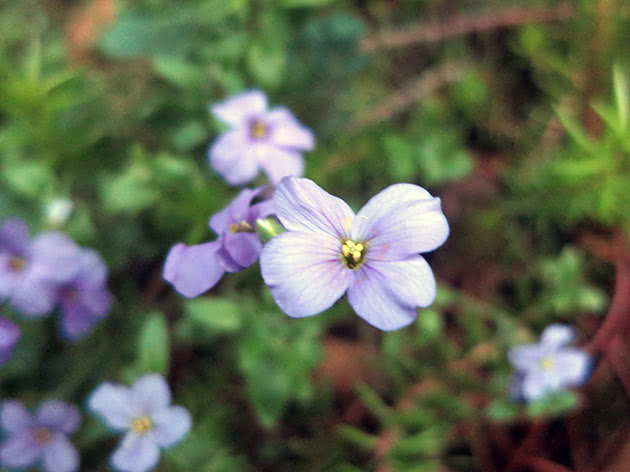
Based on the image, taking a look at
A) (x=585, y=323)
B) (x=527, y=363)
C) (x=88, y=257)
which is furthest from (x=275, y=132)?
(x=585, y=323)

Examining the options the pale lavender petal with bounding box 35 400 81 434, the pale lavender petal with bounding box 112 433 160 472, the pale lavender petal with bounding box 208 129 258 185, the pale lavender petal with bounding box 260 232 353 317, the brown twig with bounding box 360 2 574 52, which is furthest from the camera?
the brown twig with bounding box 360 2 574 52

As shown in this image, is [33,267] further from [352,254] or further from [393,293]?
[393,293]

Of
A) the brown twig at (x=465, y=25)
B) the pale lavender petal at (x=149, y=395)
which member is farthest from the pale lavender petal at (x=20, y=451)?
the brown twig at (x=465, y=25)

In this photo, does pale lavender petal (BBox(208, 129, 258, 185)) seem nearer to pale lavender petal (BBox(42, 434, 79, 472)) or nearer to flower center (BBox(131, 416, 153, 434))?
flower center (BBox(131, 416, 153, 434))

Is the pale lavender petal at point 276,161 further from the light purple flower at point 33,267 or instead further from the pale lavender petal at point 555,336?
the pale lavender petal at point 555,336

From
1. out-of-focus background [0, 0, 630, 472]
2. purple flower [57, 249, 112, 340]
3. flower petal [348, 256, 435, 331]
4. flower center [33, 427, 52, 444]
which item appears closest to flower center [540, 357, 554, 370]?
out-of-focus background [0, 0, 630, 472]

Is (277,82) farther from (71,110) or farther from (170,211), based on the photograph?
(71,110)
